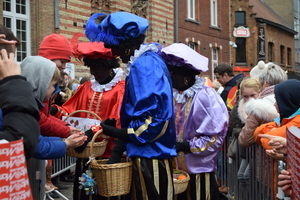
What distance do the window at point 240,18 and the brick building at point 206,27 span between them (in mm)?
8594

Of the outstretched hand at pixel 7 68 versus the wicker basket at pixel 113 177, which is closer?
the outstretched hand at pixel 7 68

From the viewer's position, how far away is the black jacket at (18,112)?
2057mm

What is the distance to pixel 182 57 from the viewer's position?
428 centimetres

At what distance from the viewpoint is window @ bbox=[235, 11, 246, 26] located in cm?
3781

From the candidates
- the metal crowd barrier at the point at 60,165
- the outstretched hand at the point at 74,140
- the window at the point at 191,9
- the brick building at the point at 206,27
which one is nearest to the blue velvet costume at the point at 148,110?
the outstretched hand at the point at 74,140

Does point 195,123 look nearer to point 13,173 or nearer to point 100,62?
point 100,62

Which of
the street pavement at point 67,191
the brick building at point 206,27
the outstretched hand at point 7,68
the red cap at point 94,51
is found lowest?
the street pavement at point 67,191

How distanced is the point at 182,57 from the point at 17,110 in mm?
2444

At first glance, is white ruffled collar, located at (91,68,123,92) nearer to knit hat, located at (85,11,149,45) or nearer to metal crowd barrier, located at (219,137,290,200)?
knit hat, located at (85,11,149,45)

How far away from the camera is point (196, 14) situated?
25.7m

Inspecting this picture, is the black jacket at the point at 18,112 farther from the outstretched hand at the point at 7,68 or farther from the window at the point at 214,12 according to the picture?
the window at the point at 214,12

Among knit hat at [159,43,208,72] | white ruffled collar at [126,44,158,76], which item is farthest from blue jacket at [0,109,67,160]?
knit hat at [159,43,208,72]

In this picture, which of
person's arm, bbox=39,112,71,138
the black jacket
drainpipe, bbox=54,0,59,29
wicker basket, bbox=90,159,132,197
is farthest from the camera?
drainpipe, bbox=54,0,59,29

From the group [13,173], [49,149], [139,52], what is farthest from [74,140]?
[13,173]
